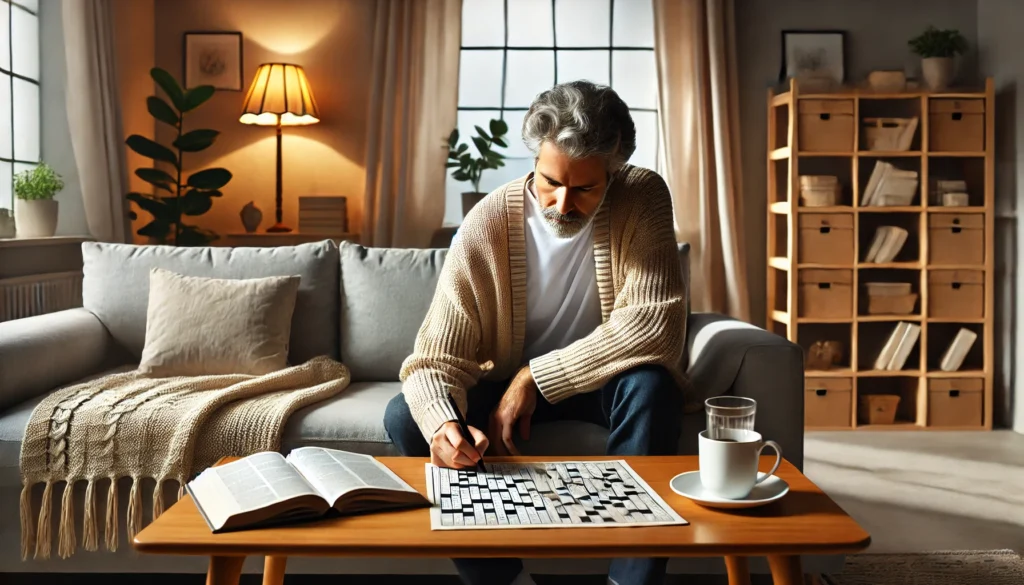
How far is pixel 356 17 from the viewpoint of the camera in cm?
457

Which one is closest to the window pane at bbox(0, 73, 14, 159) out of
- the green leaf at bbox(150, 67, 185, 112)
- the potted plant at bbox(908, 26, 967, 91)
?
the green leaf at bbox(150, 67, 185, 112)

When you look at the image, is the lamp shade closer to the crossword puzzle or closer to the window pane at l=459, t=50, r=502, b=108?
the window pane at l=459, t=50, r=502, b=108

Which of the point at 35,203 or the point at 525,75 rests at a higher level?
the point at 525,75

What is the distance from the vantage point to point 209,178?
414cm

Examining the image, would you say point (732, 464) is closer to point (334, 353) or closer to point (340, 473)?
point (340, 473)

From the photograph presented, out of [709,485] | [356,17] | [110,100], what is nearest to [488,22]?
[356,17]

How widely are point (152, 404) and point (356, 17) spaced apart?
2.81m

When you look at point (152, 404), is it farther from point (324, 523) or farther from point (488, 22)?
point (488, 22)

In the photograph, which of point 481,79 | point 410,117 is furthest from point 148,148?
point 481,79

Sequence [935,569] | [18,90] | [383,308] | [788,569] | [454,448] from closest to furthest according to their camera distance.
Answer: [788,569] < [454,448] < [935,569] < [383,308] < [18,90]

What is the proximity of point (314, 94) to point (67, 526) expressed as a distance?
2.86m

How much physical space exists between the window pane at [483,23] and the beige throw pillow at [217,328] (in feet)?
7.85

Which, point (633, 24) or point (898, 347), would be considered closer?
point (898, 347)

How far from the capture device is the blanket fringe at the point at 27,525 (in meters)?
2.09
